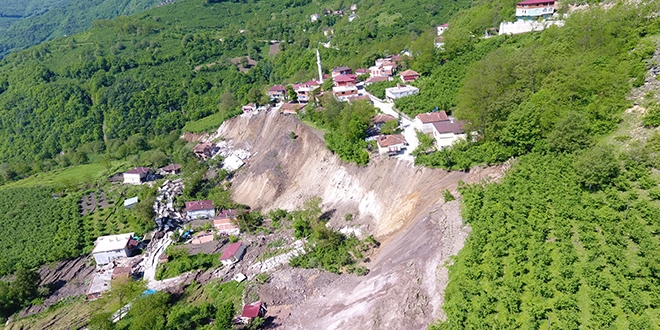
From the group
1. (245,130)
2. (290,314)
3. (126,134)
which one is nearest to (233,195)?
(245,130)

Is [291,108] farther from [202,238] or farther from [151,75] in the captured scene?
[151,75]

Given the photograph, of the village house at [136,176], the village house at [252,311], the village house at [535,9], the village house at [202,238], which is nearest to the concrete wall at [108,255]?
the village house at [202,238]

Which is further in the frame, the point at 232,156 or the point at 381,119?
the point at 232,156

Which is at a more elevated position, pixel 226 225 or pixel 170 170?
pixel 170 170

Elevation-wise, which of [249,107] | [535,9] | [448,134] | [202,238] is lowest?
[202,238]

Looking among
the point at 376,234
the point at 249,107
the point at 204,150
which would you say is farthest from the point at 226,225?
the point at 249,107

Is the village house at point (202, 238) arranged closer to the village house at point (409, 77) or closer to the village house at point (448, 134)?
the village house at point (448, 134)
